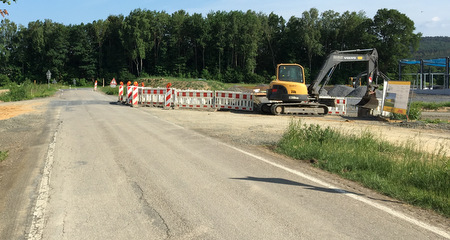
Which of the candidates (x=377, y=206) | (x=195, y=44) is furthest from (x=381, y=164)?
(x=195, y=44)

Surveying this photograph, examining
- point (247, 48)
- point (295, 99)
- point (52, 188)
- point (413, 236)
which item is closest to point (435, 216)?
point (413, 236)

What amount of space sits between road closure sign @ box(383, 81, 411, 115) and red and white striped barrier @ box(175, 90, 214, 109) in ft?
34.3

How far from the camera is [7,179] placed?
7000 millimetres

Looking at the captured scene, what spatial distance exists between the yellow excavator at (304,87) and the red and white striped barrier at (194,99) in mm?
4308

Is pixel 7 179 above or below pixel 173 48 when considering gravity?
below

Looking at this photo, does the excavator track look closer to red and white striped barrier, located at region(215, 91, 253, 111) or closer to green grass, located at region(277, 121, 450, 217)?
red and white striped barrier, located at region(215, 91, 253, 111)

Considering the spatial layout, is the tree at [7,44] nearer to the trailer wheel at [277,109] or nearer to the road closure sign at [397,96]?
the trailer wheel at [277,109]

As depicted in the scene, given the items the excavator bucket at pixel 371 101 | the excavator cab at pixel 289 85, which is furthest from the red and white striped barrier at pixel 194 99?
the excavator bucket at pixel 371 101

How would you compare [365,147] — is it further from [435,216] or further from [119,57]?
[119,57]

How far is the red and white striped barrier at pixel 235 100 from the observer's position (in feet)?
75.6

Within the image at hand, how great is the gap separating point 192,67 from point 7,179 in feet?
Answer: 275

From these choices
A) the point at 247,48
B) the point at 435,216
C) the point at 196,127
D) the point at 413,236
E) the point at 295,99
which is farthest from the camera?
the point at 247,48

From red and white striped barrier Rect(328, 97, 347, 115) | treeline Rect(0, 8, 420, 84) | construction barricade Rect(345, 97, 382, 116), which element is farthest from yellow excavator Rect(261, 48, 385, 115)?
treeline Rect(0, 8, 420, 84)

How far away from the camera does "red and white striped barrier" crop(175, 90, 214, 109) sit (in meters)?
23.3
